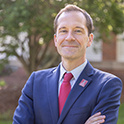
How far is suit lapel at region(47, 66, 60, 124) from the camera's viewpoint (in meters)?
2.36

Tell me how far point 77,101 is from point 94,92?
0.63ft

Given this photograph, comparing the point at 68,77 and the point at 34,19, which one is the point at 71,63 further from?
the point at 34,19

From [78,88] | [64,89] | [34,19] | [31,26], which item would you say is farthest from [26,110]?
[34,19]

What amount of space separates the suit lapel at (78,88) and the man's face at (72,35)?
186 mm

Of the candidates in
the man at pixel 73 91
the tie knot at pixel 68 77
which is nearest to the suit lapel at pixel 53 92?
the man at pixel 73 91

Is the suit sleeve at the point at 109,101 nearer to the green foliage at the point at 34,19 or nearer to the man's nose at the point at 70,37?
the man's nose at the point at 70,37

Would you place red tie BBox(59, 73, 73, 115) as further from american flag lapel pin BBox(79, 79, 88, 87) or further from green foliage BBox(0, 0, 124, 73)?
green foliage BBox(0, 0, 124, 73)

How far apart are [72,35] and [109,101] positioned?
2.45ft

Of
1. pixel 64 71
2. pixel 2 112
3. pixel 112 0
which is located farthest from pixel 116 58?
pixel 64 71

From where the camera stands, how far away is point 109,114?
2.32 meters

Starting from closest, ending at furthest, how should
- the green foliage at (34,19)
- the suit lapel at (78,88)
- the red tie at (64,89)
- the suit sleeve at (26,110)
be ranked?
the suit lapel at (78,88) < the red tie at (64,89) < the suit sleeve at (26,110) < the green foliage at (34,19)

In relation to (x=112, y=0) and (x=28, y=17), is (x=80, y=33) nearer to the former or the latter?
(x=28, y=17)

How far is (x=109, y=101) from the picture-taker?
235 centimetres

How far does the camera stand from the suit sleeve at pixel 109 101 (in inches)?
91.3
